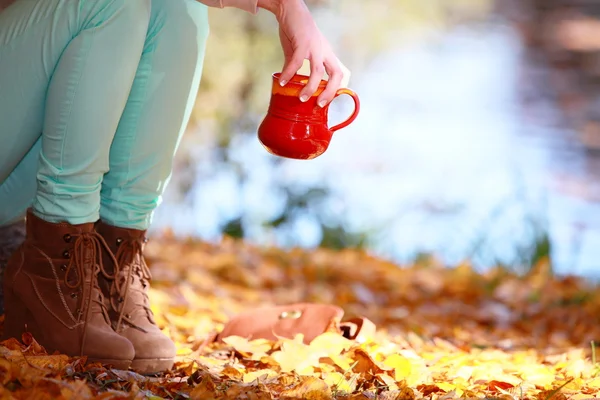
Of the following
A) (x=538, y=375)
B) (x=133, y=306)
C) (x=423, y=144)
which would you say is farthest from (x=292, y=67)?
(x=423, y=144)

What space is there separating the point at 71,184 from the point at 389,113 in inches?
248

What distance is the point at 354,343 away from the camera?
1.62 metres

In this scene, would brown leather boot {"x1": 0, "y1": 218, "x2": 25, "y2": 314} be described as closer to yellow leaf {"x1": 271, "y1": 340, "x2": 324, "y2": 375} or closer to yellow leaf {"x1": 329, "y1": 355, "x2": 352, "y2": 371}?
yellow leaf {"x1": 271, "y1": 340, "x2": 324, "y2": 375}

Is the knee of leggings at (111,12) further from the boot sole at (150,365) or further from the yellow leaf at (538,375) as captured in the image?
the yellow leaf at (538,375)

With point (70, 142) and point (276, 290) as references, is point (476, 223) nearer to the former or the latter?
point (276, 290)

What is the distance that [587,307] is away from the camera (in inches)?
115

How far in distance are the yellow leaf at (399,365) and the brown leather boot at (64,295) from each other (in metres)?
0.48

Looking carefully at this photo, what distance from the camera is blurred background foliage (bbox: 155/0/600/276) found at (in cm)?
434

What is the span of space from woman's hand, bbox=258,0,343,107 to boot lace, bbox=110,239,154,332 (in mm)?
443

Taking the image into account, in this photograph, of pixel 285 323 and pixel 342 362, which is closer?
pixel 342 362

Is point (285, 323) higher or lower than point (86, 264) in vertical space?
lower

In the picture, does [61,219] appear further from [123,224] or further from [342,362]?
[342,362]

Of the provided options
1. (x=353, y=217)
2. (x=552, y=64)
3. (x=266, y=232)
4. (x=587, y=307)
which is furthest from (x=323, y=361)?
(x=552, y=64)

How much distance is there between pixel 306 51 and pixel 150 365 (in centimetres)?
64
